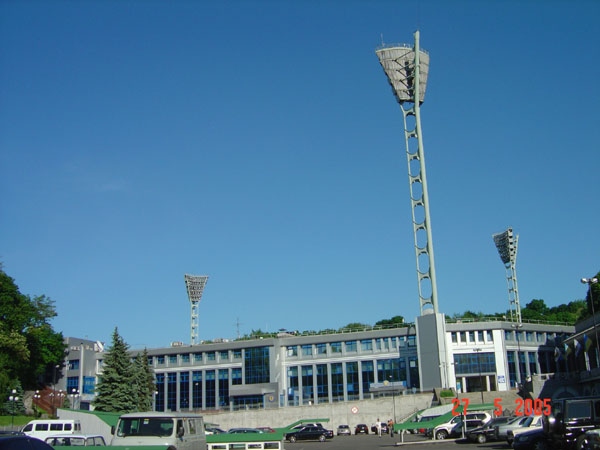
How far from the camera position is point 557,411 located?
23.9m

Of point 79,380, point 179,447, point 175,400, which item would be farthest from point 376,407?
point 179,447

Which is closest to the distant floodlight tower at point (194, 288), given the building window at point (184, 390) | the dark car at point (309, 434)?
the building window at point (184, 390)

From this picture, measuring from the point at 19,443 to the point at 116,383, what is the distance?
52.3 meters

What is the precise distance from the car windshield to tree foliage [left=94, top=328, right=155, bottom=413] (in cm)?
4205

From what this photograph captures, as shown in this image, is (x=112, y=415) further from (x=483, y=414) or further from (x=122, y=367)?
(x=483, y=414)

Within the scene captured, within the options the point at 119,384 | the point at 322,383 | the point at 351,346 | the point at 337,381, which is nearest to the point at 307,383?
the point at 322,383

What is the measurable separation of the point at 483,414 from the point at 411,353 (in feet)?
126

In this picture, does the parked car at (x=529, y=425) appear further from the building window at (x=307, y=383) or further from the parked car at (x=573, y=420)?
the building window at (x=307, y=383)

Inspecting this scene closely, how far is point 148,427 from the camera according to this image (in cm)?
1861

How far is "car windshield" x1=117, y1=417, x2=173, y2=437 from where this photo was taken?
1856 cm

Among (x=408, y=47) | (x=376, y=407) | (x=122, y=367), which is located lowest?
(x=376, y=407)

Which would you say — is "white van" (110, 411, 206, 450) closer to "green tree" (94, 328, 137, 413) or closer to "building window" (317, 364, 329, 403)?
"green tree" (94, 328, 137, 413)

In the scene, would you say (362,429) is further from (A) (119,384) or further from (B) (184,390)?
(B) (184,390)

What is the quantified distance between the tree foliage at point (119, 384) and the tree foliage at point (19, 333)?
789 cm
